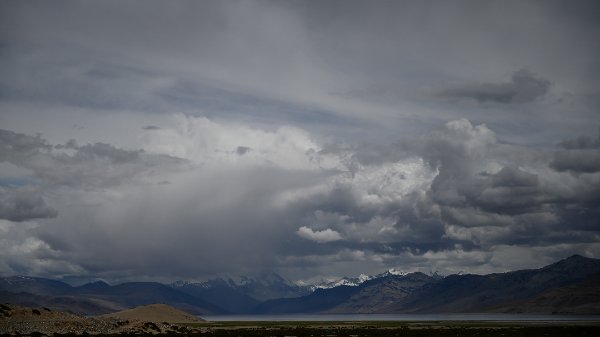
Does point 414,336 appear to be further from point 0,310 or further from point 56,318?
point 0,310

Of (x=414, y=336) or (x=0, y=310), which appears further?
(x=414, y=336)

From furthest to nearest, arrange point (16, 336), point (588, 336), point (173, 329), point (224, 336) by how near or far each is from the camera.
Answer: point (173, 329)
point (224, 336)
point (588, 336)
point (16, 336)

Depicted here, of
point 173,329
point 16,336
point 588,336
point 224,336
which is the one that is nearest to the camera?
point 16,336

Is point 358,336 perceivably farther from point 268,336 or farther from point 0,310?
point 0,310

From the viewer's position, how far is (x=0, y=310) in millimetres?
106062

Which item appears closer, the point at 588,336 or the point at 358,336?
the point at 588,336

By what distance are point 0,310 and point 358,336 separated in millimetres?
65823

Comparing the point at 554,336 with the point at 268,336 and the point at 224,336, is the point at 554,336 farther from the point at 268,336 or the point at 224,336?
the point at 224,336

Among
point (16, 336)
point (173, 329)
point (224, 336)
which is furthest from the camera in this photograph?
point (173, 329)

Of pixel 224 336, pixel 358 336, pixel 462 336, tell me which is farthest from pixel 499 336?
pixel 224 336

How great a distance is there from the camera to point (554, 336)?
108 metres

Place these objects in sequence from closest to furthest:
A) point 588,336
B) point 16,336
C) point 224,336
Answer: point 16,336 < point 588,336 < point 224,336

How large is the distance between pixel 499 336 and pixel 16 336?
8158 cm

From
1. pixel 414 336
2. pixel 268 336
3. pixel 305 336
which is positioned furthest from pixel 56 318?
pixel 414 336
